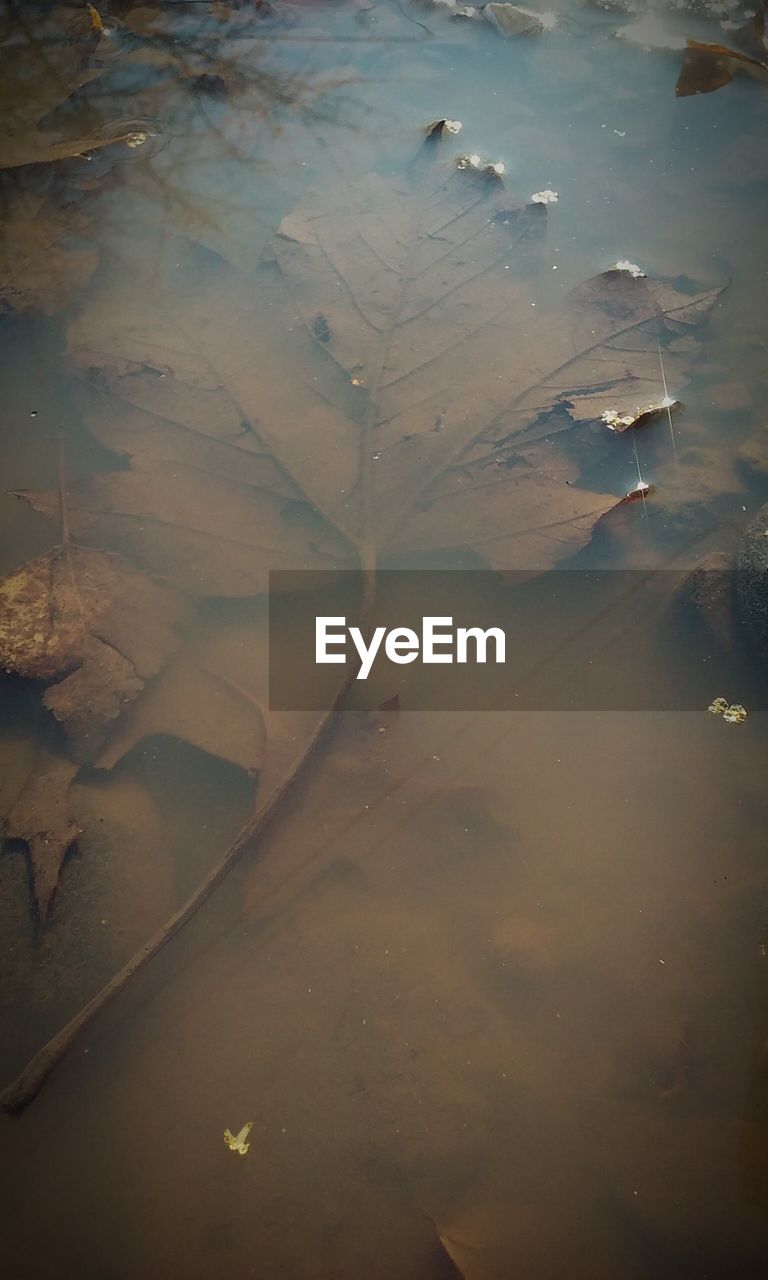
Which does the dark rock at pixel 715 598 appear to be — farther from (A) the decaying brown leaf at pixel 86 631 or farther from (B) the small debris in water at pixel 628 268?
(A) the decaying brown leaf at pixel 86 631

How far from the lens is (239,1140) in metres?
1.89

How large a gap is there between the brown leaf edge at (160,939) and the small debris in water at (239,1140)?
16.9 inches

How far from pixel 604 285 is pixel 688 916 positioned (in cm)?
223

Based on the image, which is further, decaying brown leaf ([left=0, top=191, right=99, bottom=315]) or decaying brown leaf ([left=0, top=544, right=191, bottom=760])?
decaying brown leaf ([left=0, top=191, right=99, bottom=315])

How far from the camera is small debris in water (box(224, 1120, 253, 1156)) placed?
188 cm

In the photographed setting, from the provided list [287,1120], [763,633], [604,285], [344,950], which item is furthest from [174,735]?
[604,285]

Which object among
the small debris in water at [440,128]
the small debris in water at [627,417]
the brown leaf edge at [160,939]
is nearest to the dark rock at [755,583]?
the small debris in water at [627,417]

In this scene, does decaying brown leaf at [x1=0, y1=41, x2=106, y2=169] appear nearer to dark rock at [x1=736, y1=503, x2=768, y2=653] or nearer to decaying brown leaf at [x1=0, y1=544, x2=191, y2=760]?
decaying brown leaf at [x1=0, y1=544, x2=191, y2=760]

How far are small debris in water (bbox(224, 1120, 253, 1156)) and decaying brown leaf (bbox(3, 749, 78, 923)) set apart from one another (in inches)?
28.2

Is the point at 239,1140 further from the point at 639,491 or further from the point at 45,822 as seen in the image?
the point at 639,491

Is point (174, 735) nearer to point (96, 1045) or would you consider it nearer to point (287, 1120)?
point (96, 1045)

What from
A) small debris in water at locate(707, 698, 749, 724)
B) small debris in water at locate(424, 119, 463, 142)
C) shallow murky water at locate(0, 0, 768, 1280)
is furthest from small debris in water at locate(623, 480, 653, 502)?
small debris in water at locate(424, 119, 463, 142)

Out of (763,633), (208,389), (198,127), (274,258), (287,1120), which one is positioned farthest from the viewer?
(198,127)

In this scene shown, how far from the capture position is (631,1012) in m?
2.01
